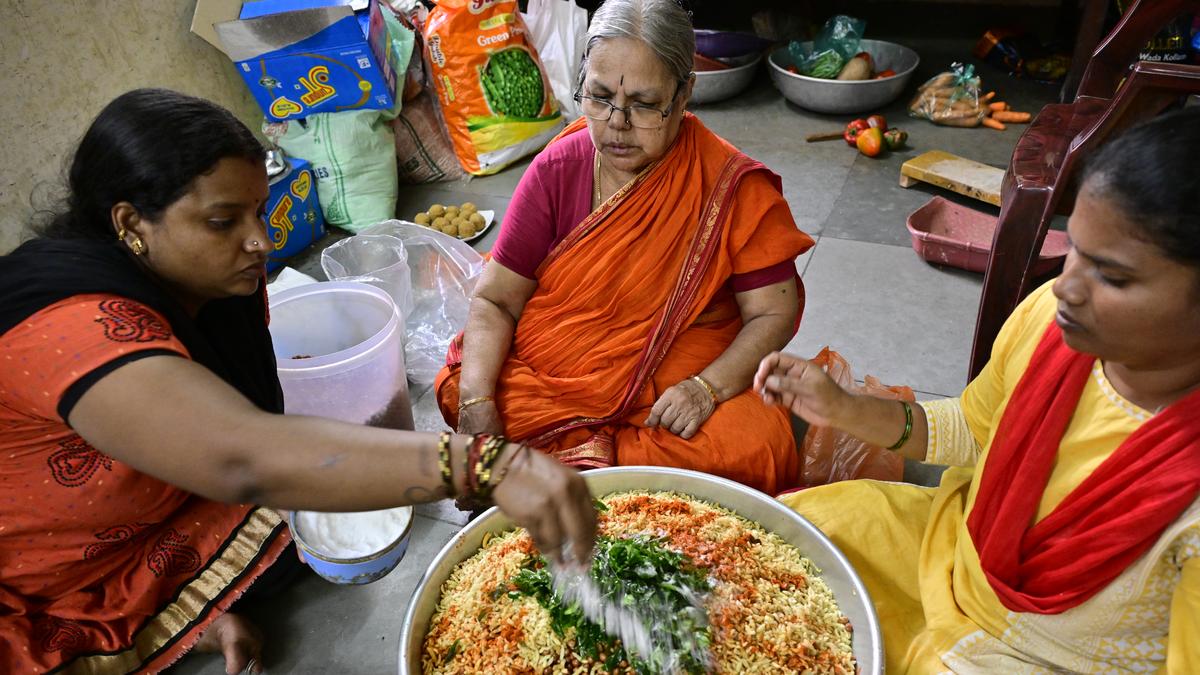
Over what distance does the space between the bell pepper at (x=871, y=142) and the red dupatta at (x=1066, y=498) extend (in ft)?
11.2

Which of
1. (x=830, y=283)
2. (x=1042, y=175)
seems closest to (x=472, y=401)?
(x=1042, y=175)

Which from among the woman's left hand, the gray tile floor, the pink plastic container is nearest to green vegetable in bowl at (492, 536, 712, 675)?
the woman's left hand

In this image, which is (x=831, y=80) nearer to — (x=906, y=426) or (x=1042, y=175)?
(x=1042, y=175)

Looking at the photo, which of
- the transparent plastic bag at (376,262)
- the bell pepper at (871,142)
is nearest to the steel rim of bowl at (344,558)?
the transparent plastic bag at (376,262)

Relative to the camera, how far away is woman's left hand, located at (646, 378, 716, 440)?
7.09 feet

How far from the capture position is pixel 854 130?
189 inches

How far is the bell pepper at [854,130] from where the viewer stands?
478cm

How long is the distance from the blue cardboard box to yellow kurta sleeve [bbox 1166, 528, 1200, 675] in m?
3.55

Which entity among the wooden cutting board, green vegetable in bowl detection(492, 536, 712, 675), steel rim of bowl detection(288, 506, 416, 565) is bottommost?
the wooden cutting board

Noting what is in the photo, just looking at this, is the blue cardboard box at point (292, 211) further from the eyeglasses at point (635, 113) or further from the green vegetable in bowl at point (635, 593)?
the green vegetable in bowl at point (635, 593)

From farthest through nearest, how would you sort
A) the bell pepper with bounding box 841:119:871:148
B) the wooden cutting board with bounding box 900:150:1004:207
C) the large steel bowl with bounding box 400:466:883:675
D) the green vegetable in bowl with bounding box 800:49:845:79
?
the green vegetable in bowl with bounding box 800:49:845:79 → the bell pepper with bounding box 841:119:871:148 → the wooden cutting board with bounding box 900:150:1004:207 → the large steel bowl with bounding box 400:466:883:675

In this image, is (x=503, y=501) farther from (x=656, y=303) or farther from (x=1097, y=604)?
(x=656, y=303)

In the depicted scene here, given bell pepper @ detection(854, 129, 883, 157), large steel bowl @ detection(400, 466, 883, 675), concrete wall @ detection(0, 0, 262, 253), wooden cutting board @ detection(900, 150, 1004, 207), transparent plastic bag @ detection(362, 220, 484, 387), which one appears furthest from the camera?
bell pepper @ detection(854, 129, 883, 157)

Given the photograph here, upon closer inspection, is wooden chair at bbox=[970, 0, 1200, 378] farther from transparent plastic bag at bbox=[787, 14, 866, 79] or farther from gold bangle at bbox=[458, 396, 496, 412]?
transparent plastic bag at bbox=[787, 14, 866, 79]
